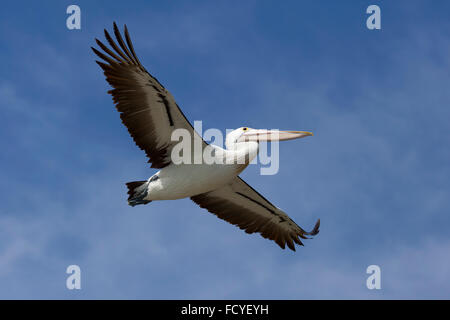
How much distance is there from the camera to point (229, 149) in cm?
1259

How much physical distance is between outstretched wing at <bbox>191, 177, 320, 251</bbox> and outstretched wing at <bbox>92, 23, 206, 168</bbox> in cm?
192

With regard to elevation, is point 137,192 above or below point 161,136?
below

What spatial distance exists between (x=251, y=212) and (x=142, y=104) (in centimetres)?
407

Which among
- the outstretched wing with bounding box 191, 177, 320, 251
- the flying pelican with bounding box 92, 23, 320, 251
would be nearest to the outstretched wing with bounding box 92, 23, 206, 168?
the flying pelican with bounding box 92, 23, 320, 251

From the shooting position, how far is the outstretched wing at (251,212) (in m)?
13.9

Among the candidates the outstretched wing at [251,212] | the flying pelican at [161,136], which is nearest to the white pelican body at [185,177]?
the flying pelican at [161,136]

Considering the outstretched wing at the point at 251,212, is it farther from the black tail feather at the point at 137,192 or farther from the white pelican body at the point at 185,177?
the black tail feather at the point at 137,192

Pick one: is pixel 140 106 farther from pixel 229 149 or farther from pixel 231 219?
pixel 231 219

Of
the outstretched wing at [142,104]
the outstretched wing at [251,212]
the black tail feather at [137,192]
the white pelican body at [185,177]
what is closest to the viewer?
the outstretched wing at [142,104]

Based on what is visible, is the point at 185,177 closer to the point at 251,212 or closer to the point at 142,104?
the point at 142,104

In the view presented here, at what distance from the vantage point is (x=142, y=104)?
11797 millimetres

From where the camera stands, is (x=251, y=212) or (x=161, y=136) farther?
(x=251, y=212)

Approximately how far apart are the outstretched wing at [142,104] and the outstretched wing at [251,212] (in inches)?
75.5

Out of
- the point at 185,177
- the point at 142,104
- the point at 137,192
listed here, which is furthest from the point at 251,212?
the point at 142,104
